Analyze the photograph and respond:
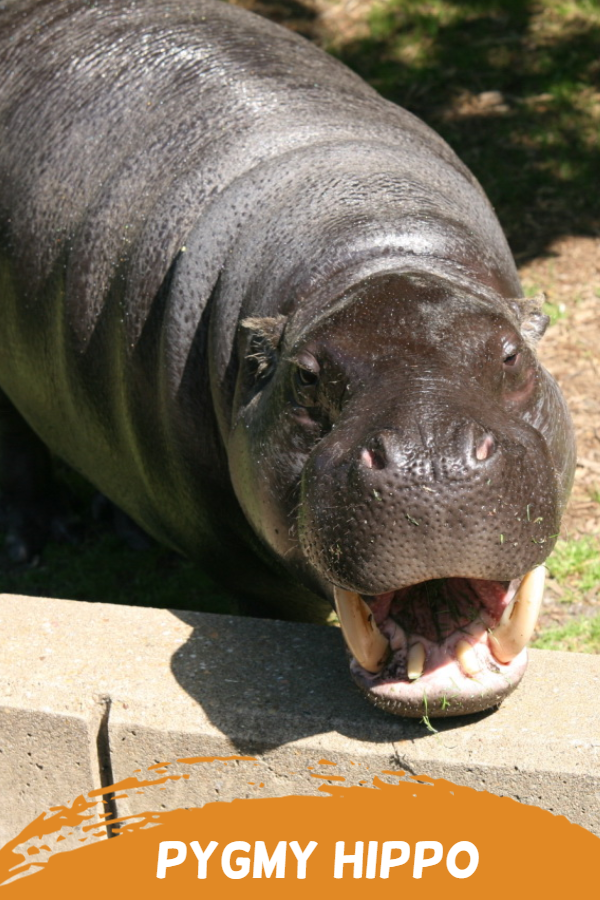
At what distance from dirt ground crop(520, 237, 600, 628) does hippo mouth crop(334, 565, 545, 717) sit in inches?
79.1

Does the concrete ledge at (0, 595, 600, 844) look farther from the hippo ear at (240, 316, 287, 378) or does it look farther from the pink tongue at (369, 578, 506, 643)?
the hippo ear at (240, 316, 287, 378)

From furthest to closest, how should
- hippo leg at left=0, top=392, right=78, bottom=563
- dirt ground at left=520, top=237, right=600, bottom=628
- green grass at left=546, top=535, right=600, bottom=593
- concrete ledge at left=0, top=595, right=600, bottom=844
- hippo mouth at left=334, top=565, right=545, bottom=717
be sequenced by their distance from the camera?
hippo leg at left=0, top=392, right=78, bottom=563 → dirt ground at left=520, top=237, right=600, bottom=628 → green grass at left=546, top=535, right=600, bottom=593 → concrete ledge at left=0, top=595, right=600, bottom=844 → hippo mouth at left=334, top=565, right=545, bottom=717

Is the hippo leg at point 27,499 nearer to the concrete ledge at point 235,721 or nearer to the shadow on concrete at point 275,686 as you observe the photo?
the concrete ledge at point 235,721

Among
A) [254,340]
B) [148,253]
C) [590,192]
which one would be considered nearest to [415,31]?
[590,192]

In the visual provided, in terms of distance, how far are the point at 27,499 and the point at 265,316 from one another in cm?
287

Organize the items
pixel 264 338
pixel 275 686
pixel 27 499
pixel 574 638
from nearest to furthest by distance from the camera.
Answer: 1. pixel 275 686
2. pixel 264 338
3. pixel 574 638
4. pixel 27 499

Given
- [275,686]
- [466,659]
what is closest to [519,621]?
[466,659]

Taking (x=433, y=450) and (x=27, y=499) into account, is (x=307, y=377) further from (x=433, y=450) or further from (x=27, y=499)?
(x=27, y=499)

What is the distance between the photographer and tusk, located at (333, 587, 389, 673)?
3.30 m

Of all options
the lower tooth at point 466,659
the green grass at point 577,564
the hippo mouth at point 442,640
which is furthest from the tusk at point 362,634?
the green grass at point 577,564

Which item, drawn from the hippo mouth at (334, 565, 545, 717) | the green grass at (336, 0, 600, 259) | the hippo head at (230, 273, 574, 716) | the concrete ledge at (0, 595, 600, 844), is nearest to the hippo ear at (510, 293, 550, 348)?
the hippo head at (230, 273, 574, 716)

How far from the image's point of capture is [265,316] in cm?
402

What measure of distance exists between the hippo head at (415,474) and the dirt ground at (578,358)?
6.59ft

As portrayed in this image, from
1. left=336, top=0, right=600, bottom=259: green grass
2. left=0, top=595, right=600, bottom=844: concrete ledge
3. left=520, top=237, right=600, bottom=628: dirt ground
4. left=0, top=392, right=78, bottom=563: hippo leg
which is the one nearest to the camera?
left=0, top=595, right=600, bottom=844: concrete ledge
